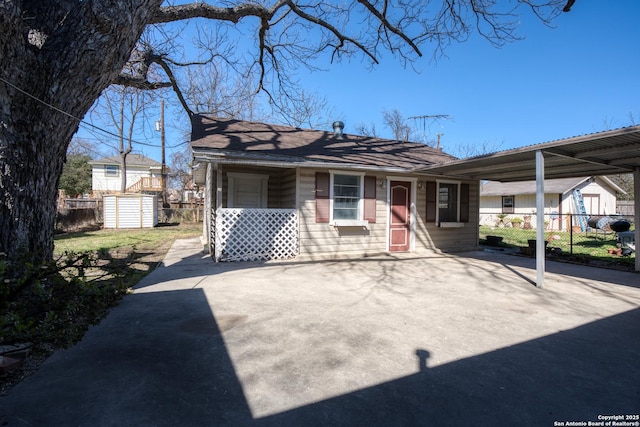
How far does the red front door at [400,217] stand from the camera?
9.52 meters

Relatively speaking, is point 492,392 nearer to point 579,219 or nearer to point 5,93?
point 5,93

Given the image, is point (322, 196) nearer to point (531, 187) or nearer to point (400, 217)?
point (400, 217)

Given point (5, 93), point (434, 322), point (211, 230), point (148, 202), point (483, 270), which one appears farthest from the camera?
point (148, 202)

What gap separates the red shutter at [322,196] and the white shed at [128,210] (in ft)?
43.6

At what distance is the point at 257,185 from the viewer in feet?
32.5

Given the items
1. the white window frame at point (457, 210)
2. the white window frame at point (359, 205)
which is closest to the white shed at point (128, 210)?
the white window frame at point (359, 205)

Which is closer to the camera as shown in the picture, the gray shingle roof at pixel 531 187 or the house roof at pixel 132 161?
the gray shingle roof at pixel 531 187

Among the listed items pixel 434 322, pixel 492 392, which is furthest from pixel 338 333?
pixel 492 392

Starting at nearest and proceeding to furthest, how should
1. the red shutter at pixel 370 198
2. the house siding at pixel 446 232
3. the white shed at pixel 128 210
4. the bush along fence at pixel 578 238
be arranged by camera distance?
the red shutter at pixel 370 198 → the bush along fence at pixel 578 238 → the house siding at pixel 446 232 → the white shed at pixel 128 210

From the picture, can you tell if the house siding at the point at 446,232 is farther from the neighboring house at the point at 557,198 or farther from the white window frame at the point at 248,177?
the neighboring house at the point at 557,198

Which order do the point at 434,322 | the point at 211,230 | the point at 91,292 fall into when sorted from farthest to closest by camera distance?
the point at 211,230 < the point at 434,322 < the point at 91,292

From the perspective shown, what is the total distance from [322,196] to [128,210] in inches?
542

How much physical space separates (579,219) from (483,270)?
1718cm

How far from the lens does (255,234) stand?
808 cm
